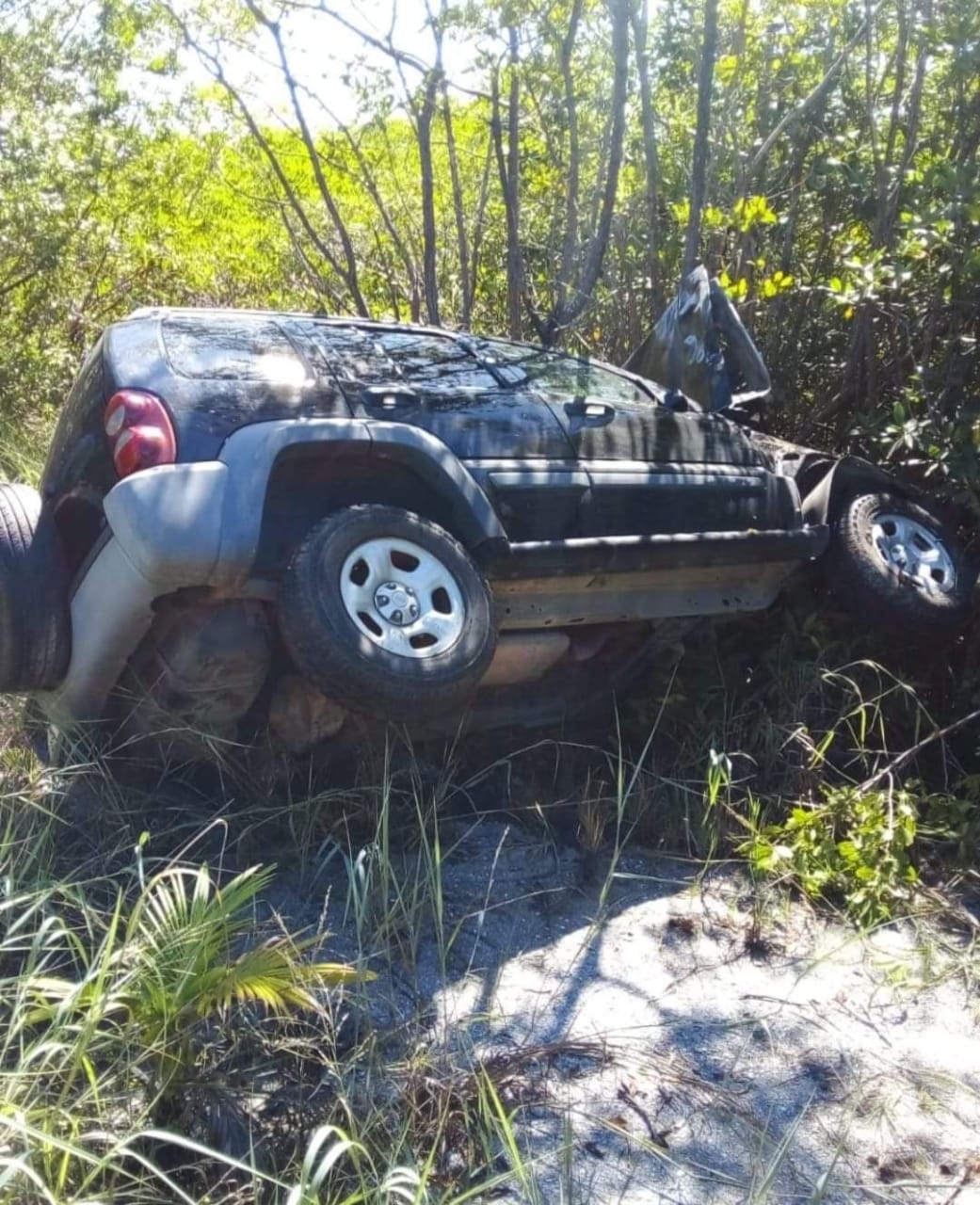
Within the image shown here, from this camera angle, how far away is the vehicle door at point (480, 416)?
473cm

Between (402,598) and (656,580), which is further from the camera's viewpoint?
(656,580)

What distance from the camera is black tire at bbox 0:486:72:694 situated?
14.3 ft

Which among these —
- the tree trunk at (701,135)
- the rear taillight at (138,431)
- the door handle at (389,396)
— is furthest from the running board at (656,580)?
the tree trunk at (701,135)

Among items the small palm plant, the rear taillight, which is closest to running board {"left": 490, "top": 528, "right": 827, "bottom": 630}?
the rear taillight

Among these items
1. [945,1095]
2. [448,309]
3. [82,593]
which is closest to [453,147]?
[448,309]

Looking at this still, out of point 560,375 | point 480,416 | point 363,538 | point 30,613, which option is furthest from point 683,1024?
point 560,375

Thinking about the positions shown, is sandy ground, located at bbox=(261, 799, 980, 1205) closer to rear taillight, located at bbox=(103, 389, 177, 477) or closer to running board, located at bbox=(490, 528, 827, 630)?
running board, located at bbox=(490, 528, 827, 630)

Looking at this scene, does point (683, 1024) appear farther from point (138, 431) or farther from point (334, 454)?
point (138, 431)

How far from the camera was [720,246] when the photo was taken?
320 inches

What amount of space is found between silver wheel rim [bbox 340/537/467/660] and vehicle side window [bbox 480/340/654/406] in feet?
3.82

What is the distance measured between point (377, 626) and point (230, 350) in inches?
42.2

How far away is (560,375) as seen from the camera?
18.2 ft

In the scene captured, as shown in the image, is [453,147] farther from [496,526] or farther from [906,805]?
[906,805]

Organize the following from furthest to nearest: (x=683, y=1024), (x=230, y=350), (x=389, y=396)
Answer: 1. (x=389, y=396)
2. (x=230, y=350)
3. (x=683, y=1024)
